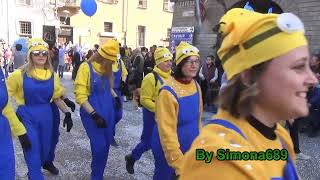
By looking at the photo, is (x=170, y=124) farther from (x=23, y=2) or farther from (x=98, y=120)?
(x=23, y=2)

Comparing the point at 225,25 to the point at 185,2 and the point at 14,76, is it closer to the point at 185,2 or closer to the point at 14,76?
the point at 14,76

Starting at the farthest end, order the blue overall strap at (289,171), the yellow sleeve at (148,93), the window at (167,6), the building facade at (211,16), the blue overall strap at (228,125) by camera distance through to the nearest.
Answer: the window at (167,6) → the building facade at (211,16) → the yellow sleeve at (148,93) → the blue overall strap at (289,171) → the blue overall strap at (228,125)

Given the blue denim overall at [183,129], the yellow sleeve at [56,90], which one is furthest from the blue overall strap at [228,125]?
the yellow sleeve at [56,90]

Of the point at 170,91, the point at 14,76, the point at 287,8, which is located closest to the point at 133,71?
the point at 287,8

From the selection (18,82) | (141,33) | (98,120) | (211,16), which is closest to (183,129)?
(98,120)

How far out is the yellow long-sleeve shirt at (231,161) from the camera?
131 cm

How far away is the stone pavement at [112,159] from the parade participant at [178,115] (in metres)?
1.69

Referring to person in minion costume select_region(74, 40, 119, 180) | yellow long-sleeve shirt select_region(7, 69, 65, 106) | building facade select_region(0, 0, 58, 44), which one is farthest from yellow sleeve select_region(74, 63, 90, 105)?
building facade select_region(0, 0, 58, 44)

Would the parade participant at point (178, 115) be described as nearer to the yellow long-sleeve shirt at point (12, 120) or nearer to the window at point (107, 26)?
the yellow long-sleeve shirt at point (12, 120)

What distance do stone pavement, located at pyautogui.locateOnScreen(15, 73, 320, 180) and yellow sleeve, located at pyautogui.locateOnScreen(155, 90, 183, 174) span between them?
206cm

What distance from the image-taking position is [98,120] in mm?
4512

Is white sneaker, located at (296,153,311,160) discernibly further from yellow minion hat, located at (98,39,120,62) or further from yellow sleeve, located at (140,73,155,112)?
yellow minion hat, located at (98,39,120,62)

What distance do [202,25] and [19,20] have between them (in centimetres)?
1917

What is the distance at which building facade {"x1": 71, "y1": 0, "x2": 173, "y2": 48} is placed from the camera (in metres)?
32.7
